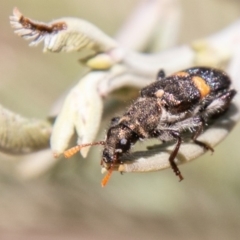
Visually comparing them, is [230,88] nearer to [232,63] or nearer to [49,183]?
[232,63]

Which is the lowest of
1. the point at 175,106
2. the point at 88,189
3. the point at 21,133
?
the point at 88,189

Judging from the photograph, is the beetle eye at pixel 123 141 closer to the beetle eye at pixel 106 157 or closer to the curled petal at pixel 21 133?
the beetle eye at pixel 106 157

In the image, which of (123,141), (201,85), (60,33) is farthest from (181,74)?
(60,33)

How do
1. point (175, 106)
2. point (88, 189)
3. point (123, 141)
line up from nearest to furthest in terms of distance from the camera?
point (123, 141), point (175, 106), point (88, 189)

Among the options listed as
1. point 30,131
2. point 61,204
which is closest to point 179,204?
point 61,204

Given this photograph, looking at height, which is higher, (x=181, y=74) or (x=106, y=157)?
(x=181, y=74)

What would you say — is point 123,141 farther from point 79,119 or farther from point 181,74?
point 181,74

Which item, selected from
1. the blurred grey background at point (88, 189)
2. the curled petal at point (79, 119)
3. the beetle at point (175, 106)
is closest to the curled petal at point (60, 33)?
the curled petal at point (79, 119)
